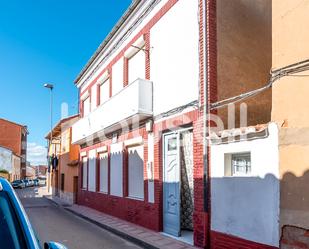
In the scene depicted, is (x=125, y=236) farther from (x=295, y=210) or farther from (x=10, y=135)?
(x=10, y=135)

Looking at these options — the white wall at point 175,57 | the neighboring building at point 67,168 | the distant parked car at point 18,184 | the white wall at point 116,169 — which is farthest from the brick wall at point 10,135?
the white wall at point 175,57

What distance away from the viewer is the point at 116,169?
14922 millimetres

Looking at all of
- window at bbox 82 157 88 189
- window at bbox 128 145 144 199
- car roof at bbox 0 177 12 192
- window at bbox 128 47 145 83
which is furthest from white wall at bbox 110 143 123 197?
car roof at bbox 0 177 12 192

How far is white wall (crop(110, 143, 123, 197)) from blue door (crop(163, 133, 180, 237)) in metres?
3.71

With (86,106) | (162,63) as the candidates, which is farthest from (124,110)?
(86,106)

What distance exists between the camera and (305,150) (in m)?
5.95

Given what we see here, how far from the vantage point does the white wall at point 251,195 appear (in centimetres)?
647

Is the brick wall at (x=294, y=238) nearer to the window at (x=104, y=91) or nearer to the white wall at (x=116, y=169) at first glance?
the white wall at (x=116, y=169)

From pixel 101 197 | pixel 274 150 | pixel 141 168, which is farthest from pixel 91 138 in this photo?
pixel 274 150

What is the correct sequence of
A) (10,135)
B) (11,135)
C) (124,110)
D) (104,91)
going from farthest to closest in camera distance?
(11,135) < (10,135) < (104,91) < (124,110)

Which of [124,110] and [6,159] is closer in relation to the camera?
[124,110]

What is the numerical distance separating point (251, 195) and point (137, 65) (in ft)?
24.5

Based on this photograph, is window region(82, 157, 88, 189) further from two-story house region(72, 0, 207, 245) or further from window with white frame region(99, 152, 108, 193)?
two-story house region(72, 0, 207, 245)

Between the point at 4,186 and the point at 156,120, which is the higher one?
the point at 156,120
